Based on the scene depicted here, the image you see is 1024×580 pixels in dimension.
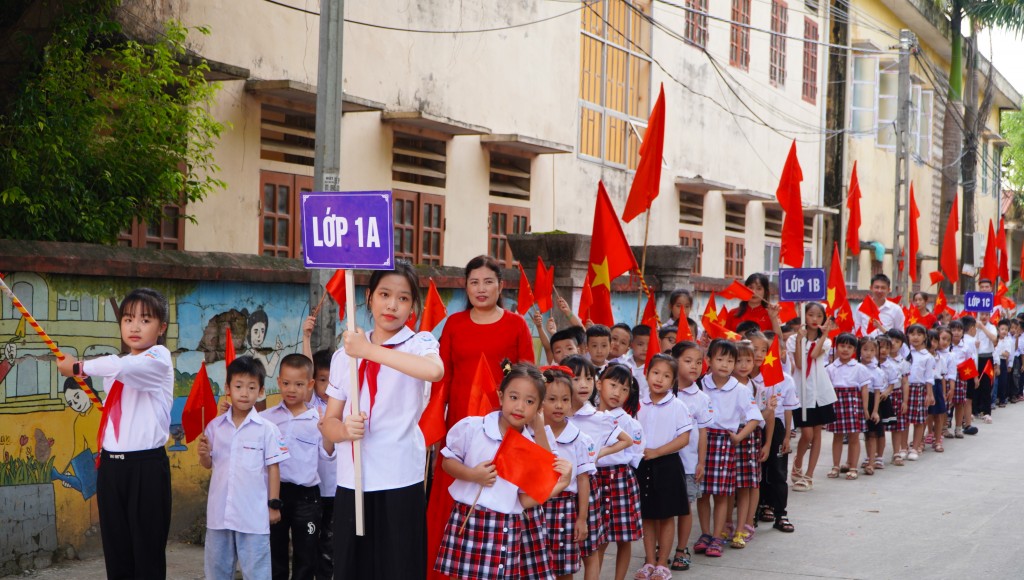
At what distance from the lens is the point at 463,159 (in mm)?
14148

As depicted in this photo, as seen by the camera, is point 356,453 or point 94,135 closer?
point 356,453

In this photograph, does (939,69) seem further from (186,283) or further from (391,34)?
(186,283)

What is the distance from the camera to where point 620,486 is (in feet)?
21.4

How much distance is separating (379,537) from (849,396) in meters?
7.68

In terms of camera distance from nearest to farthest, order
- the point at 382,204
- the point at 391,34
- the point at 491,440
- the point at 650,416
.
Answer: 1. the point at 382,204
2. the point at 491,440
3. the point at 650,416
4. the point at 391,34

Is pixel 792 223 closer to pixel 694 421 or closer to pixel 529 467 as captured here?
pixel 694 421

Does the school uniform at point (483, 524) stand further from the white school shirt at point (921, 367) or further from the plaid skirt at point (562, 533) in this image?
the white school shirt at point (921, 367)

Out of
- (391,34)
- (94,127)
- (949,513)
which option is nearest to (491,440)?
(94,127)

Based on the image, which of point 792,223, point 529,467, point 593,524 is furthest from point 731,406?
point 792,223

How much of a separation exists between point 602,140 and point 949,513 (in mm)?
9279

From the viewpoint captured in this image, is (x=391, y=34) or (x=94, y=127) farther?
(x=391, y=34)

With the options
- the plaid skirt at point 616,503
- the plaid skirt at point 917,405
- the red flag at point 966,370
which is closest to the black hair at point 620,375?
the plaid skirt at point 616,503

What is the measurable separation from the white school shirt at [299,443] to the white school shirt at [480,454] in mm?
1040

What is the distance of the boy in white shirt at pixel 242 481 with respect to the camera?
18.2ft
